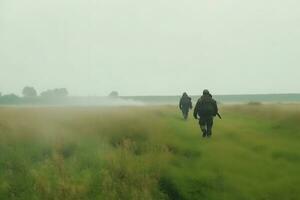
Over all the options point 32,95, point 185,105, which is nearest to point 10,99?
point 32,95

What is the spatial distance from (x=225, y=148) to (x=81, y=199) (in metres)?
6.14

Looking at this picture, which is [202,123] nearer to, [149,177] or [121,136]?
[121,136]

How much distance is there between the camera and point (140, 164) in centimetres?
1559

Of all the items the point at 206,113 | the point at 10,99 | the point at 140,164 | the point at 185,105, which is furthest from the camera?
the point at 10,99

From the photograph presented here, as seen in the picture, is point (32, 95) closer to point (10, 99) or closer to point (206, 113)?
point (10, 99)

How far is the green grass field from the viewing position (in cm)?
1412

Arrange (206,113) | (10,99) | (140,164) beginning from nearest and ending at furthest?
(140,164) → (206,113) → (10,99)

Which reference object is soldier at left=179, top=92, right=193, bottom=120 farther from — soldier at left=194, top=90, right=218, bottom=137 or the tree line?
the tree line

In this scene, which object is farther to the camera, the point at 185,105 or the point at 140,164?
the point at 185,105

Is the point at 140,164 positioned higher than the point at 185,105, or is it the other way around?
the point at 185,105

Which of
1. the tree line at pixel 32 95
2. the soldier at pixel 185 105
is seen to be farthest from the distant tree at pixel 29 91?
the soldier at pixel 185 105

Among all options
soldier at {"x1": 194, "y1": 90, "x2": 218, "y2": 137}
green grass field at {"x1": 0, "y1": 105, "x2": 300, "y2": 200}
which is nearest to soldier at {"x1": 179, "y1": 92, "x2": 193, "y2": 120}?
soldier at {"x1": 194, "y1": 90, "x2": 218, "y2": 137}

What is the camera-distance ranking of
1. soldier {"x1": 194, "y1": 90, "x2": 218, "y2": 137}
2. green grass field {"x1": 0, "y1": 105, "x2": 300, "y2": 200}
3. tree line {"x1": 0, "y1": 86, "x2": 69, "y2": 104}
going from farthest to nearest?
tree line {"x1": 0, "y1": 86, "x2": 69, "y2": 104} → soldier {"x1": 194, "y1": 90, "x2": 218, "y2": 137} → green grass field {"x1": 0, "y1": 105, "x2": 300, "y2": 200}

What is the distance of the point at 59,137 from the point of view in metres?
19.2
